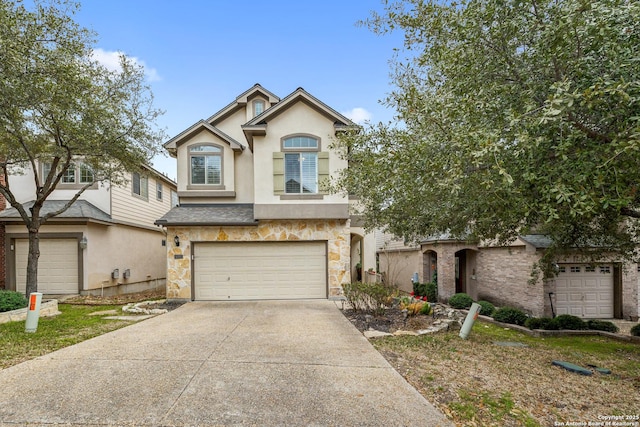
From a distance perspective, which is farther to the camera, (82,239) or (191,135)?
(82,239)

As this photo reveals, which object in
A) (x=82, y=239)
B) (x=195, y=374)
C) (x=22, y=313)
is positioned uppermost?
(x=82, y=239)

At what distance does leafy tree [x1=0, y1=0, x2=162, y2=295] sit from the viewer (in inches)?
320

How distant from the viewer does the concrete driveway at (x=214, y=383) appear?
3555mm

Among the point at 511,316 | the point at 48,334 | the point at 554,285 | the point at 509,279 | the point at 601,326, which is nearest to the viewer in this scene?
the point at 48,334

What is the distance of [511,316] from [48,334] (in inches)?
501

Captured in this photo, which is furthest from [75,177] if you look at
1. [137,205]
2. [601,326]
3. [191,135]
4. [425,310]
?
[601,326]

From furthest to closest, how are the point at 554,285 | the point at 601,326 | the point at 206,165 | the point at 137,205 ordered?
the point at 137,205
the point at 206,165
the point at 554,285
the point at 601,326

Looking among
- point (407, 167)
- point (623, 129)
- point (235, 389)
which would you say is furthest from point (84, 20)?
point (623, 129)

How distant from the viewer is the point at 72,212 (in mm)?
12922

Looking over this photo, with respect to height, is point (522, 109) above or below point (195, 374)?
above

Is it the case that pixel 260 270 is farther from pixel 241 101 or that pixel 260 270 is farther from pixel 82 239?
→ pixel 241 101

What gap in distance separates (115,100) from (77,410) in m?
9.54

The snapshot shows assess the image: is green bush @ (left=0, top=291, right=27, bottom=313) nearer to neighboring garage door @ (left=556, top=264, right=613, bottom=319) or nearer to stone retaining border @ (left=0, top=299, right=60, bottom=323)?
stone retaining border @ (left=0, top=299, right=60, bottom=323)

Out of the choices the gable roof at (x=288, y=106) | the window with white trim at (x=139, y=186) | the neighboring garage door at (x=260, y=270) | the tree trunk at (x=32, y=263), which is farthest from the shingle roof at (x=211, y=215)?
the window with white trim at (x=139, y=186)
